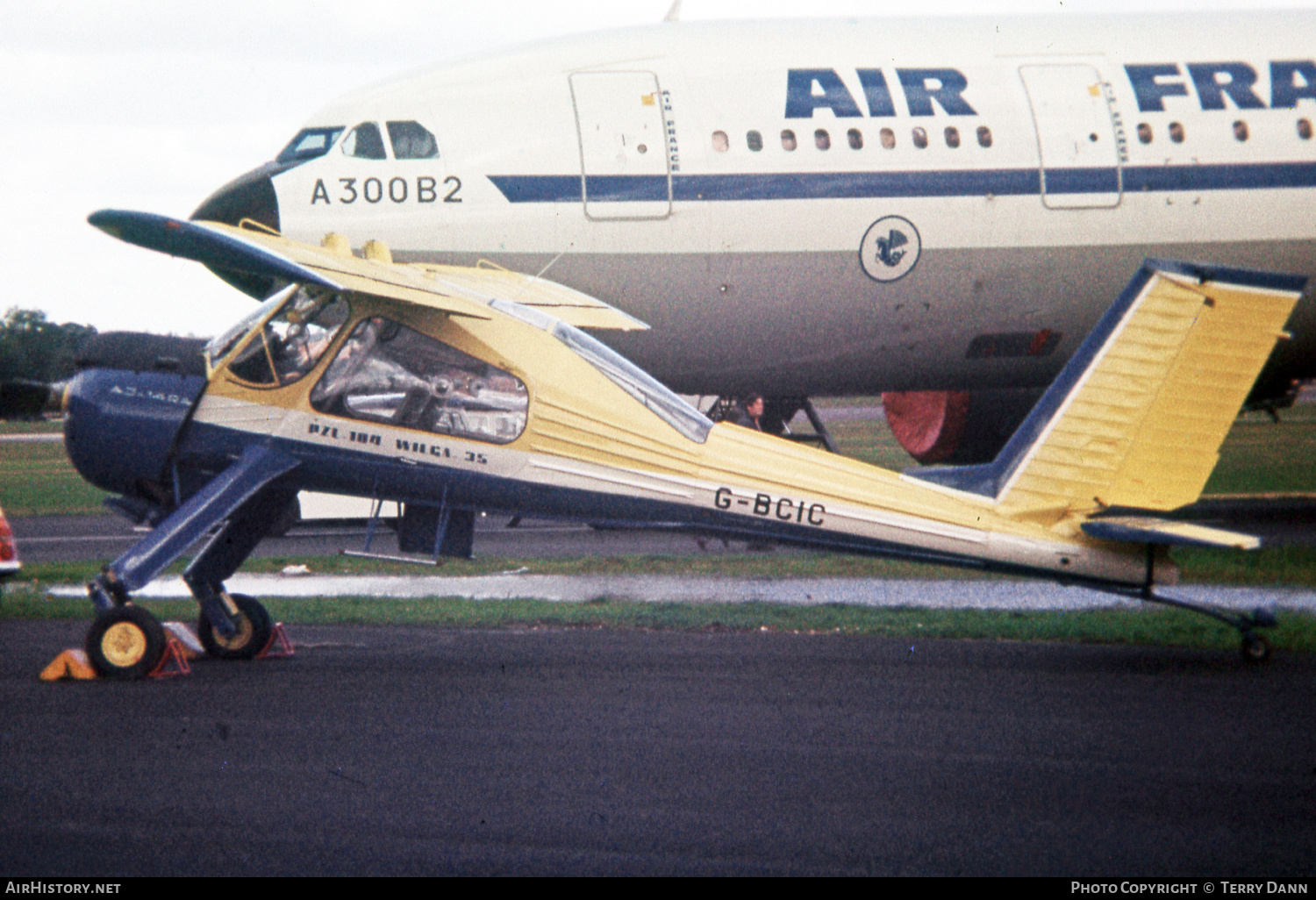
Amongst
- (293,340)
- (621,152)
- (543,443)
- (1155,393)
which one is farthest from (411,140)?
(1155,393)

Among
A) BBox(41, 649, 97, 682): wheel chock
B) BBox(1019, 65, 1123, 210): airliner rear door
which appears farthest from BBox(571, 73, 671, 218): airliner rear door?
BBox(41, 649, 97, 682): wheel chock

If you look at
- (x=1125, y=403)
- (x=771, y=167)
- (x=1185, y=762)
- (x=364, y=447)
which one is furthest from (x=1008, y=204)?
(x=1185, y=762)

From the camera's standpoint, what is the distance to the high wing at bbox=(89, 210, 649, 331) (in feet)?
25.0

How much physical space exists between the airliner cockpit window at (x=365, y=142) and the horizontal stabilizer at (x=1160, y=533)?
8.88 m

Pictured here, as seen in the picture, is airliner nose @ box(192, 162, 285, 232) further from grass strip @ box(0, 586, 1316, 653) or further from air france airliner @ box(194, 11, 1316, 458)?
grass strip @ box(0, 586, 1316, 653)

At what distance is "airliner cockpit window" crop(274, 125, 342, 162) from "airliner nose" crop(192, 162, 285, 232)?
51 cm

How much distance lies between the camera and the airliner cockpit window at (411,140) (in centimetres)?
1391

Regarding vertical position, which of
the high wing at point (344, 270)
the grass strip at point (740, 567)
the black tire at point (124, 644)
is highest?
the high wing at point (344, 270)

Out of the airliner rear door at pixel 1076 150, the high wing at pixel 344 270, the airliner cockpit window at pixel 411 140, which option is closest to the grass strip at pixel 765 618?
the high wing at pixel 344 270

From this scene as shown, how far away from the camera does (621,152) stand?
1413cm

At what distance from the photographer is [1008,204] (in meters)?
14.8

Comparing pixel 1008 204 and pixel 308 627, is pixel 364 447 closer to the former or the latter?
pixel 308 627

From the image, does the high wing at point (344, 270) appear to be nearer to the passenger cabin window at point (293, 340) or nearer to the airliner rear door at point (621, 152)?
the passenger cabin window at point (293, 340)

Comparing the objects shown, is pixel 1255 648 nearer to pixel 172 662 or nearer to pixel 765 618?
pixel 765 618
